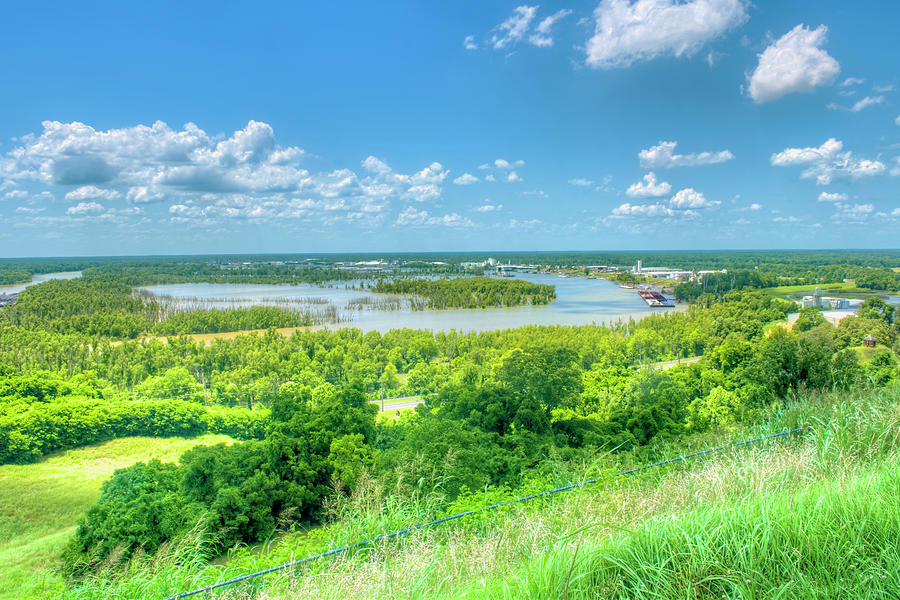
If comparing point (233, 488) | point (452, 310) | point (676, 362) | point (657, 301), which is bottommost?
point (676, 362)

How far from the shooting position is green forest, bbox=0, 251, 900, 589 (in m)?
10.4

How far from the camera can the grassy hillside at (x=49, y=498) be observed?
1152cm

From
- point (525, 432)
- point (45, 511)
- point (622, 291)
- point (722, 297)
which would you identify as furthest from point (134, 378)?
point (622, 291)

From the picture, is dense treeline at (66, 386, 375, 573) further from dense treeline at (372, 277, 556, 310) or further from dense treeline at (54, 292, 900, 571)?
dense treeline at (372, 277, 556, 310)

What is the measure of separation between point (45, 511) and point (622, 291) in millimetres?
77470

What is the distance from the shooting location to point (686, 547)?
2238 millimetres

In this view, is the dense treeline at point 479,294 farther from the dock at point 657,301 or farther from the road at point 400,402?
the road at point 400,402

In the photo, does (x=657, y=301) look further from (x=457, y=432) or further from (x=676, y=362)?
(x=457, y=432)

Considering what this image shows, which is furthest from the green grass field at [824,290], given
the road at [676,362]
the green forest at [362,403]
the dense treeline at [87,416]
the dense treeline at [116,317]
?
the dense treeline at [87,416]

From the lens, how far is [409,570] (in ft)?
8.89

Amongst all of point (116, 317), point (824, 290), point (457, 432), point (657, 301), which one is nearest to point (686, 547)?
point (457, 432)

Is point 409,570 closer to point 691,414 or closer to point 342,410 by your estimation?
point 342,410

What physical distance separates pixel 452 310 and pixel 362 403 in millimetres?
44736

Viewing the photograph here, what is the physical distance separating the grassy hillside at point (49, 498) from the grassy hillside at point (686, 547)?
29.6ft
